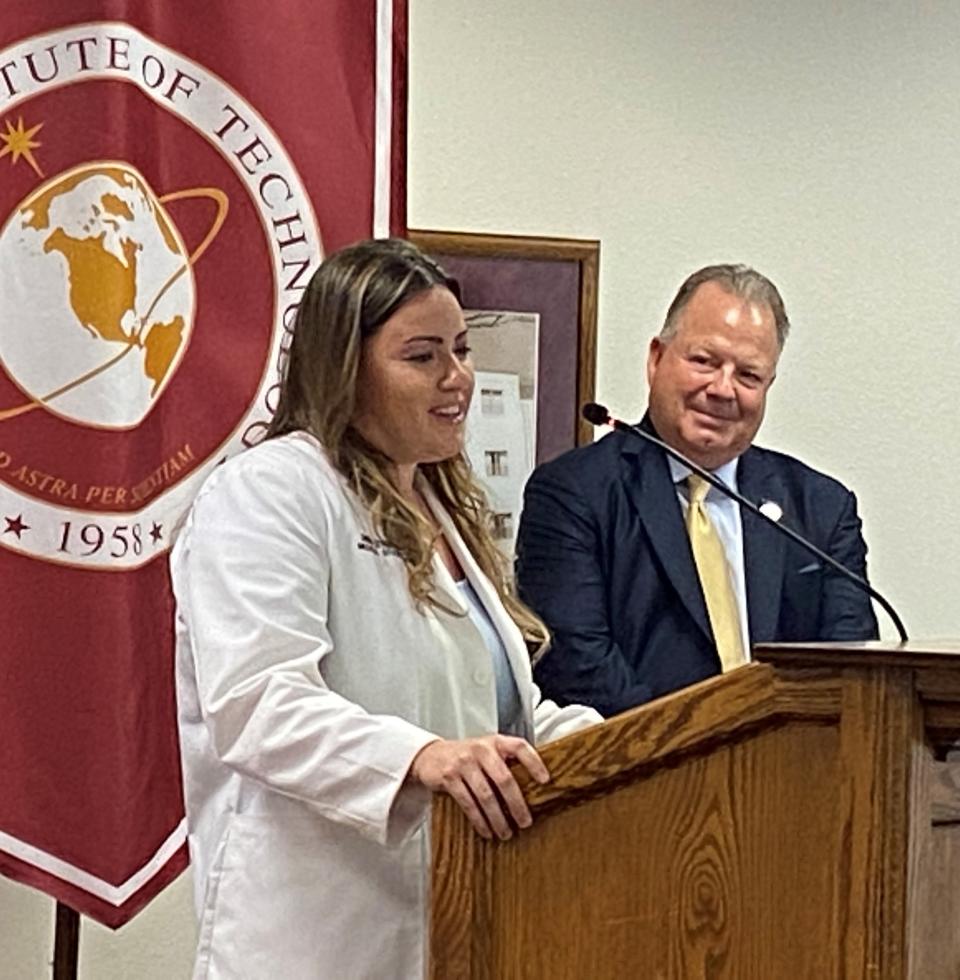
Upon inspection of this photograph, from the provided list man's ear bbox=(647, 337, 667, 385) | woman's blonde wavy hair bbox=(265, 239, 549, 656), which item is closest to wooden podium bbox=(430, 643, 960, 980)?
woman's blonde wavy hair bbox=(265, 239, 549, 656)

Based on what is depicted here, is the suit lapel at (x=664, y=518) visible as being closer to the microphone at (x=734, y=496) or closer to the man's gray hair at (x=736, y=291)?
the man's gray hair at (x=736, y=291)

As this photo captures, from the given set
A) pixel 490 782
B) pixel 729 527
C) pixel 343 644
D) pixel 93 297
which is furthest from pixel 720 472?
pixel 490 782

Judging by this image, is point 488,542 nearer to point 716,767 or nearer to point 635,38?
point 716,767

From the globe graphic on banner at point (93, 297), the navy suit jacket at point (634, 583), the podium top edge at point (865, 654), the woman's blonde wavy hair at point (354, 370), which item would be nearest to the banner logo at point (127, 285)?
the globe graphic on banner at point (93, 297)

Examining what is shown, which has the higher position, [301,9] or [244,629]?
[301,9]

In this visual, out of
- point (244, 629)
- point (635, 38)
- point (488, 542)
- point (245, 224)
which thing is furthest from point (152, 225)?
point (635, 38)

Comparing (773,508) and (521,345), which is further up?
(521,345)

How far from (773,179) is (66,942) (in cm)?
177

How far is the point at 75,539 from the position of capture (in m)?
2.39

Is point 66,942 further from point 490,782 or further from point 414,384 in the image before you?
point 490,782

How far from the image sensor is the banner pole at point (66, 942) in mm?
2477

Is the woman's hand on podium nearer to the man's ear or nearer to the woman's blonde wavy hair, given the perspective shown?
the woman's blonde wavy hair

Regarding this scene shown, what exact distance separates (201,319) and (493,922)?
122cm

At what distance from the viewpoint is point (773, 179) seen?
3.31 meters
